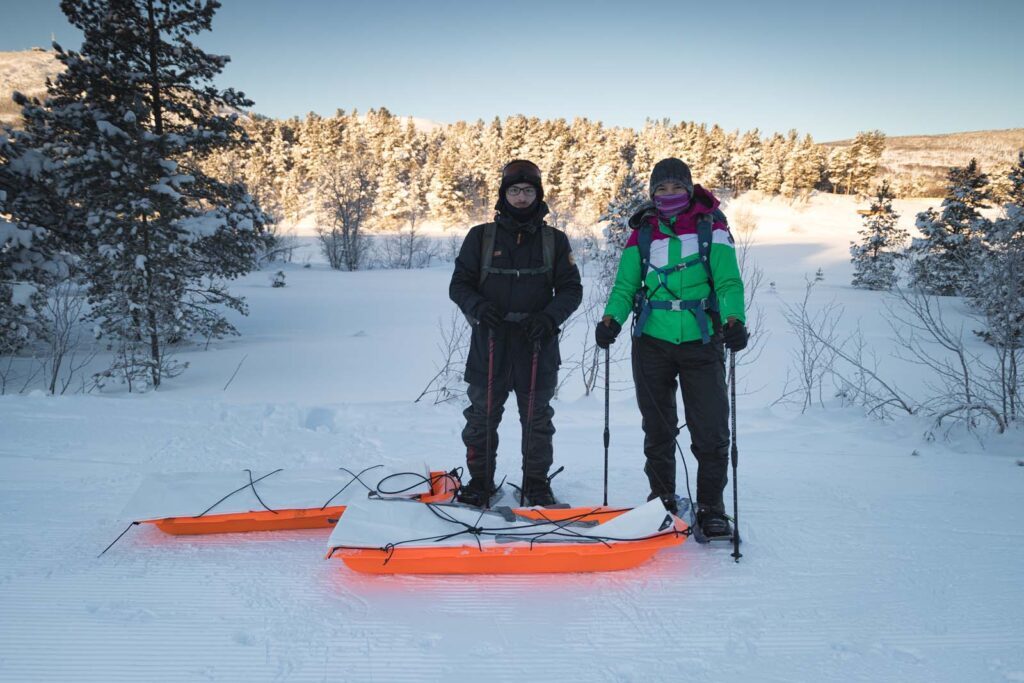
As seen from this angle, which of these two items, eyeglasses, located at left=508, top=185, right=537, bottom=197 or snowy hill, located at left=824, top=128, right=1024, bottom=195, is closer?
eyeglasses, located at left=508, top=185, right=537, bottom=197

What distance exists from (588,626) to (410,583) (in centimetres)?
82

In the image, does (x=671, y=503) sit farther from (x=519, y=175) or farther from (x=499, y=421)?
(x=519, y=175)

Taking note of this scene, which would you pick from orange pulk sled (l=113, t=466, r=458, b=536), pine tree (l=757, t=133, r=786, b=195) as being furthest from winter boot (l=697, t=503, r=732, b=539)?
pine tree (l=757, t=133, r=786, b=195)

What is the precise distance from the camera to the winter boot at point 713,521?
279cm

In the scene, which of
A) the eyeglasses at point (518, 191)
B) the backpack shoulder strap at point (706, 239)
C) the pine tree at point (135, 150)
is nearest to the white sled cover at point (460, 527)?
the backpack shoulder strap at point (706, 239)

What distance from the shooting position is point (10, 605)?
2.24m

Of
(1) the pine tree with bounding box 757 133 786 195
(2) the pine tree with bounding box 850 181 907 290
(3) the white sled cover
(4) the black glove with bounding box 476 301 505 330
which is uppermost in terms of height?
(1) the pine tree with bounding box 757 133 786 195

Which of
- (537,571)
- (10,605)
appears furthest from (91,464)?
(537,571)

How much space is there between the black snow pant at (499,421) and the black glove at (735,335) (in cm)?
108

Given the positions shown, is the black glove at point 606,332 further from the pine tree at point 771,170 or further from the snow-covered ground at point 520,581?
the pine tree at point 771,170

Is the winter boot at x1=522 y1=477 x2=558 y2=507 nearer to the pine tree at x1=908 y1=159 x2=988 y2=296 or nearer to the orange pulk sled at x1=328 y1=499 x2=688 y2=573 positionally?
the orange pulk sled at x1=328 y1=499 x2=688 y2=573

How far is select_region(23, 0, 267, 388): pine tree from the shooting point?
8.62 metres

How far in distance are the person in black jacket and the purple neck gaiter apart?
0.63m

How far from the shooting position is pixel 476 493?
329 cm
